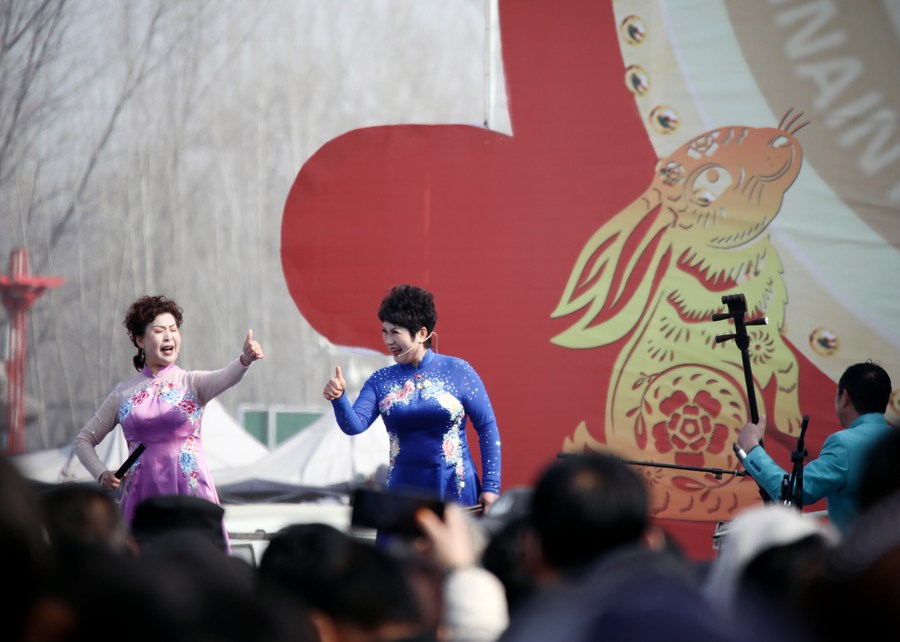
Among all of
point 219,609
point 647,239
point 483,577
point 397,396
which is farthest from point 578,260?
point 219,609

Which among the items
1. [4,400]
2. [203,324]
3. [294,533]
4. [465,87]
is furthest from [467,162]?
[294,533]

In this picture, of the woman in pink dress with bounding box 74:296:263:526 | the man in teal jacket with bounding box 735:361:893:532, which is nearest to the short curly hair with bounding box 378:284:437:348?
the woman in pink dress with bounding box 74:296:263:526

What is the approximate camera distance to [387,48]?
16.5 feet

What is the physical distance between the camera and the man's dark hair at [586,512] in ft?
4.38

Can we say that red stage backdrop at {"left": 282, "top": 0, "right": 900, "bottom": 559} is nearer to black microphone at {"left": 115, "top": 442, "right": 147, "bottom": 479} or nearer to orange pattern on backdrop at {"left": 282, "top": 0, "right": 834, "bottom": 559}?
orange pattern on backdrop at {"left": 282, "top": 0, "right": 834, "bottom": 559}

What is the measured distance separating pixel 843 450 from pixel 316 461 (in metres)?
2.95

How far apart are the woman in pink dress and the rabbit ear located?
178cm

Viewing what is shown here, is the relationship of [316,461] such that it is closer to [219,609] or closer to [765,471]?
[765,471]

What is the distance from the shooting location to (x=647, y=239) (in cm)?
477

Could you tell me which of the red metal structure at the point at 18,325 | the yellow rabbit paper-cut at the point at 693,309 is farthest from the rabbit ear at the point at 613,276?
the red metal structure at the point at 18,325

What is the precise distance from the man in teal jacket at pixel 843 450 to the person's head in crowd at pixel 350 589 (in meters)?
2.07

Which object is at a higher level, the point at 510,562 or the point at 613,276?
the point at 613,276

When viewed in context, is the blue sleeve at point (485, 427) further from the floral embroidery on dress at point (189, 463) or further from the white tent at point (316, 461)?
the white tent at point (316, 461)

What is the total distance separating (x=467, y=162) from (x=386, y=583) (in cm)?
366
